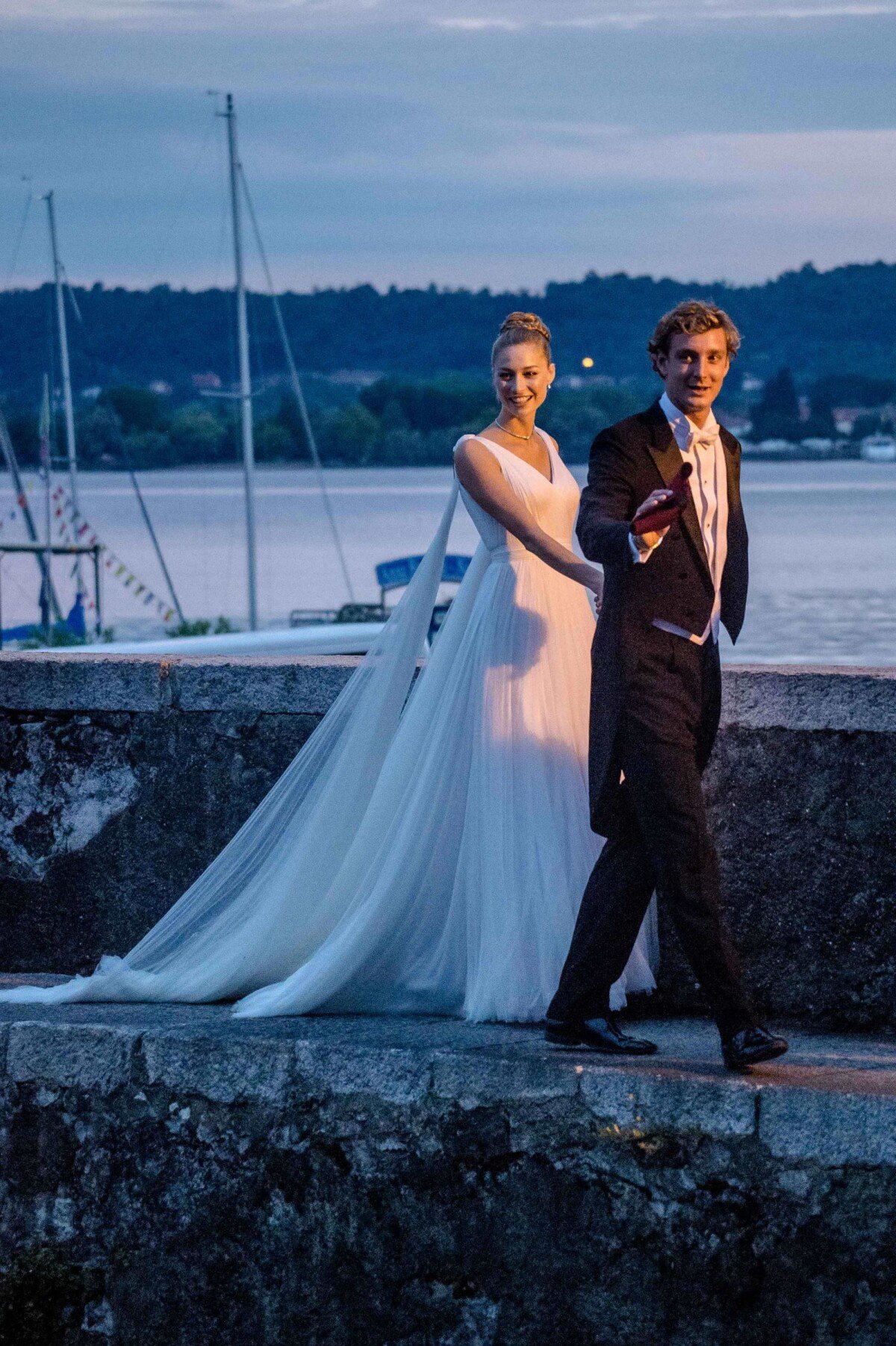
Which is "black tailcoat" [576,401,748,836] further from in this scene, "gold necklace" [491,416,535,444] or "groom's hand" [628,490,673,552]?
"gold necklace" [491,416,535,444]

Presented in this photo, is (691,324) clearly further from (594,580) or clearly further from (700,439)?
(594,580)

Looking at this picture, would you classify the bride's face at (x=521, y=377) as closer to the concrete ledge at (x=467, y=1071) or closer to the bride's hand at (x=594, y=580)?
the bride's hand at (x=594, y=580)

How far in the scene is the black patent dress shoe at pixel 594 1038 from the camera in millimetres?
4297

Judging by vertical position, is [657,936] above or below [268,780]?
below

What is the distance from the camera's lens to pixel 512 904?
4645mm

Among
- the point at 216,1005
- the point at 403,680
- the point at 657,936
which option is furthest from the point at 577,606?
the point at 216,1005

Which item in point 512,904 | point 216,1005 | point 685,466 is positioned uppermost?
point 685,466

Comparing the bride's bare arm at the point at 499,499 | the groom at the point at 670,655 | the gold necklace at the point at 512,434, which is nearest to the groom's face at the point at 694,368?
the groom at the point at 670,655

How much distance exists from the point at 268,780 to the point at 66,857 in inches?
26.4

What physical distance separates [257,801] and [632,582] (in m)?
1.64

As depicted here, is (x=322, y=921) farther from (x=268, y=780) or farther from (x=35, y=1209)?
(x=35, y=1209)

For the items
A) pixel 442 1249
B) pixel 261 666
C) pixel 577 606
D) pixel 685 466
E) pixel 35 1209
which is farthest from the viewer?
pixel 261 666

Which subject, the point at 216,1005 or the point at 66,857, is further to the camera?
the point at 66,857

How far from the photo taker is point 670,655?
4.09m
